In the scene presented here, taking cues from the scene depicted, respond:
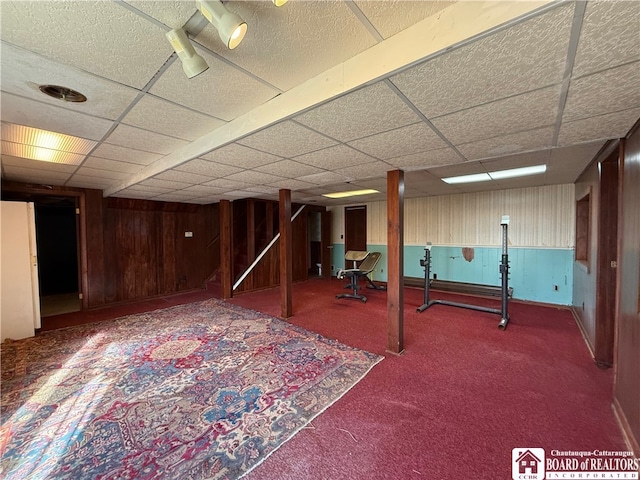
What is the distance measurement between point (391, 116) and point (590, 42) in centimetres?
90

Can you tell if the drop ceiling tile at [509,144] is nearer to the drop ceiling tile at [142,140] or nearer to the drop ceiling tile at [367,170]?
the drop ceiling tile at [367,170]

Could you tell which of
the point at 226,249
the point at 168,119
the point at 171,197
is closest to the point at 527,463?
the point at 168,119

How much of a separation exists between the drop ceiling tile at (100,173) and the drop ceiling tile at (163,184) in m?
0.33

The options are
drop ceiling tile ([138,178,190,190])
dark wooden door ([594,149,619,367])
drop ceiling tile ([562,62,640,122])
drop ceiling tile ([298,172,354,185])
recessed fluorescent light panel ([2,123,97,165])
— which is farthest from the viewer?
drop ceiling tile ([138,178,190,190])

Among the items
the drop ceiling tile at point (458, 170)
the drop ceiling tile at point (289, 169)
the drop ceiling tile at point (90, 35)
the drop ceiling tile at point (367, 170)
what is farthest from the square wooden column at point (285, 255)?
the drop ceiling tile at point (90, 35)

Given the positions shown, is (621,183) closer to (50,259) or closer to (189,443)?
(189,443)

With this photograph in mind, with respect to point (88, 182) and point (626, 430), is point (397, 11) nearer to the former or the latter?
point (626, 430)

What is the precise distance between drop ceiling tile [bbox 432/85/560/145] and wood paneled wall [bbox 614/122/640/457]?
72 centimetres

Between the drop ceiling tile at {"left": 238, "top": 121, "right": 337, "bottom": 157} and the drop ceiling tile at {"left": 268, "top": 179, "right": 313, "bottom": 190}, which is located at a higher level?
the drop ceiling tile at {"left": 268, "top": 179, "right": 313, "bottom": 190}

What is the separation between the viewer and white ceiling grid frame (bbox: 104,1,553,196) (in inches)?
37.5

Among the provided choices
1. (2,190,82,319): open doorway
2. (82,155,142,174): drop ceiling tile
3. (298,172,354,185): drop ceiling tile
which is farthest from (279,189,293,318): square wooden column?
(2,190,82,319): open doorway

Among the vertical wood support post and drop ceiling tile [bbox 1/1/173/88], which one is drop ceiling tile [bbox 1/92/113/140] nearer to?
drop ceiling tile [bbox 1/1/173/88]

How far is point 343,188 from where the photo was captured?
16.2 feet

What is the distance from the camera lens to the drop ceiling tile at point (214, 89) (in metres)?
1.40
